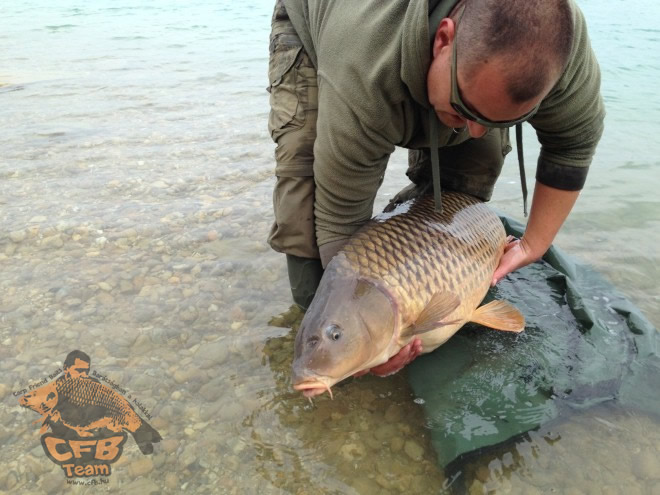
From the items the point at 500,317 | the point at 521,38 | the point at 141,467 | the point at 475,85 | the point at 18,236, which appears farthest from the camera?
the point at 18,236

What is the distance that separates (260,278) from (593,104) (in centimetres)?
192

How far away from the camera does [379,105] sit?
199 cm

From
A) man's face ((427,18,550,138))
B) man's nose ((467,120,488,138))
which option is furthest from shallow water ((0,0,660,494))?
man's face ((427,18,550,138))

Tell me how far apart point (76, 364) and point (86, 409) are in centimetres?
31

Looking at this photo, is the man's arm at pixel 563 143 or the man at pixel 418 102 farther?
the man's arm at pixel 563 143

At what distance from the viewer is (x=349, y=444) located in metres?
2.23

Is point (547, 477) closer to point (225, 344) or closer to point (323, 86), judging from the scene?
point (225, 344)

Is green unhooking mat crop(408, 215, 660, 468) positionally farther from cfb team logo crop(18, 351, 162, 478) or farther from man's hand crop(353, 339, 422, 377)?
cfb team logo crop(18, 351, 162, 478)

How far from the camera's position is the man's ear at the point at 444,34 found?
1.72 metres

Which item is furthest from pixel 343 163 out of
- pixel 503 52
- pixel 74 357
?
pixel 74 357

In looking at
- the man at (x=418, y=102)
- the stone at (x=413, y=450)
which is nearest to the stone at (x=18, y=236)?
the man at (x=418, y=102)

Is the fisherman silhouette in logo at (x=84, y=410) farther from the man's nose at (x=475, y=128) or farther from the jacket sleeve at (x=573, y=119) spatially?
the jacket sleeve at (x=573, y=119)

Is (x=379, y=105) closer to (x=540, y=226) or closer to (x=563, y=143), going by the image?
(x=563, y=143)

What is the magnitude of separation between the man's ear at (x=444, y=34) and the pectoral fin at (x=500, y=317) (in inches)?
47.6
